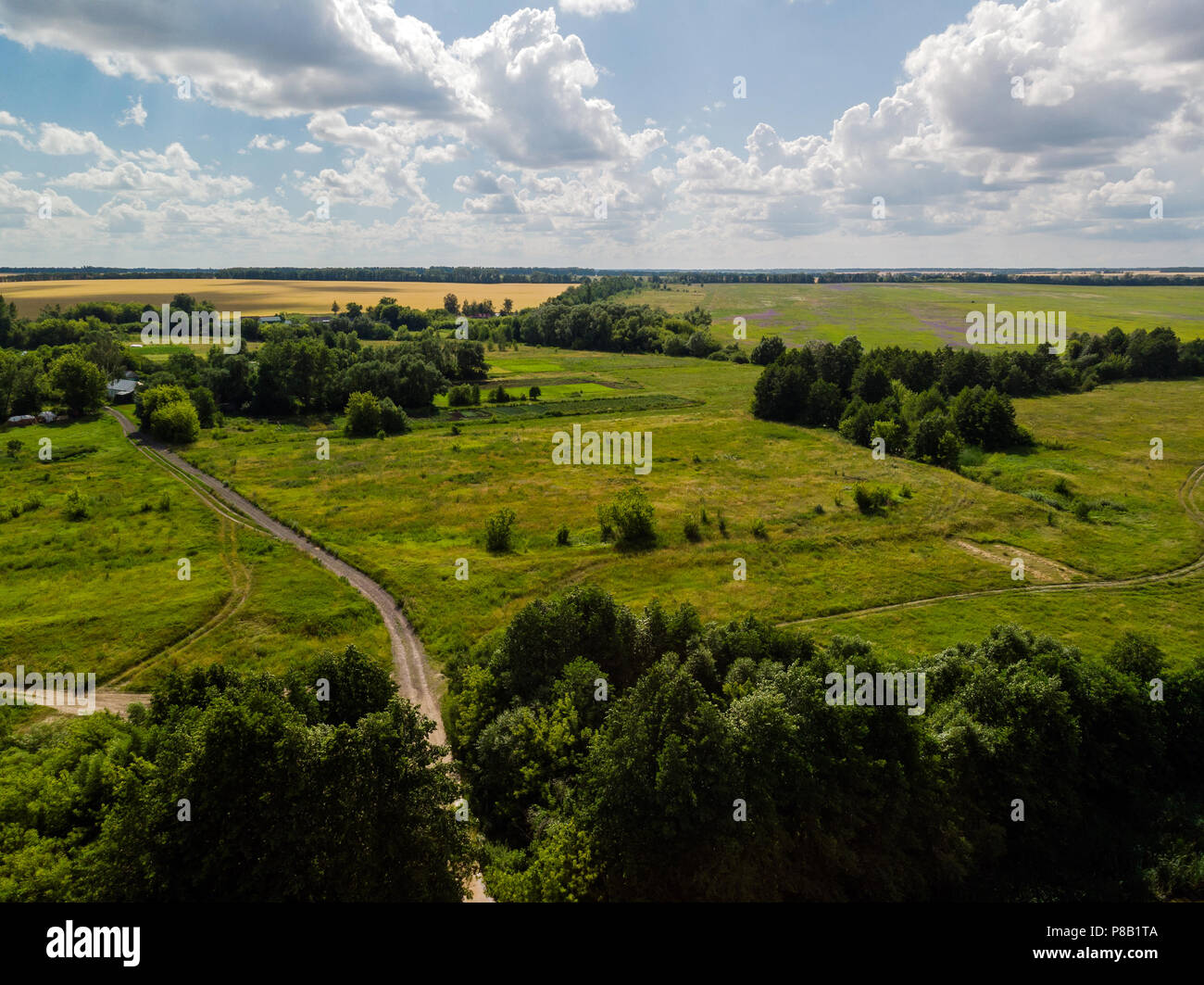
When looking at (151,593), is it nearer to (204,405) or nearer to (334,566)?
(334,566)

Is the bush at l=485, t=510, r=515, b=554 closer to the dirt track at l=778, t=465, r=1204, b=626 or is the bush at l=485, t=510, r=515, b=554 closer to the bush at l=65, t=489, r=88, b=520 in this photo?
the dirt track at l=778, t=465, r=1204, b=626

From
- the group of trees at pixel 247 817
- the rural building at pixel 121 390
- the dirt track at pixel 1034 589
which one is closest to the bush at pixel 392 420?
the rural building at pixel 121 390

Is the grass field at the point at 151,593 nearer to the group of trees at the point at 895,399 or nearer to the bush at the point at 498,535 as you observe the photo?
the bush at the point at 498,535

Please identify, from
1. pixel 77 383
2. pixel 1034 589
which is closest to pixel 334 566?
pixel 1034 589

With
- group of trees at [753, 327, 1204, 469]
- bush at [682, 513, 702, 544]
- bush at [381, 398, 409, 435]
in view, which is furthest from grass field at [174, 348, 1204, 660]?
group of trees at [753, 327, 1204, 469]

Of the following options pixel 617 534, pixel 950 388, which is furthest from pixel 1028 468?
pixel 617 534
